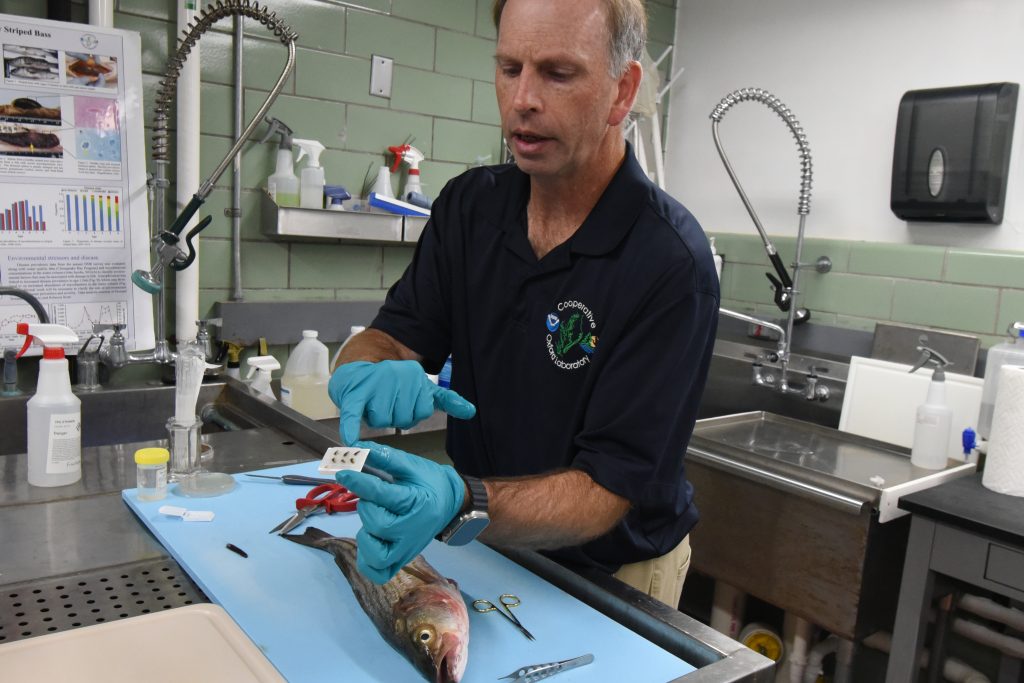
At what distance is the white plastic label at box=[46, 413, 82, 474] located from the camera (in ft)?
4.34

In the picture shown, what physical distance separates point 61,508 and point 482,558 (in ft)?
2.19

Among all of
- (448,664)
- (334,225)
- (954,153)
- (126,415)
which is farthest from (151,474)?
(954,153)

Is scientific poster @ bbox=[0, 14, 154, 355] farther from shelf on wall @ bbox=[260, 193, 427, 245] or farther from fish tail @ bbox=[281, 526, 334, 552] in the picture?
fish tail @ bbox=[281, 526, 334, 552]

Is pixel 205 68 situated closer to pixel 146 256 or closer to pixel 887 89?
pixel 146 256

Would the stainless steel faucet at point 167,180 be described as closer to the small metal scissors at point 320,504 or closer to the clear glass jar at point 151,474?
the clear glass jar at point 151,474

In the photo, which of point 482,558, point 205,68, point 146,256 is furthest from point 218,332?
point 482,558

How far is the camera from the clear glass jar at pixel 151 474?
1.24m

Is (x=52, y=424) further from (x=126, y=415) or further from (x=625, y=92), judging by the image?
(x=625, y=92)

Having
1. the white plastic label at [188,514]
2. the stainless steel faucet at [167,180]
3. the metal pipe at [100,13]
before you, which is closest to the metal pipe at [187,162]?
the stainless steel faucet at [167,180]

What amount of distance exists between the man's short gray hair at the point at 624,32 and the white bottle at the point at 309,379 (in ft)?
4.48

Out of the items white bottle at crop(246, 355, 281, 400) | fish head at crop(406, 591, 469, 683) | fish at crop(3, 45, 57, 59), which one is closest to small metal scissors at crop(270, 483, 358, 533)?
fish head at crop(406, 591, 469, 683)

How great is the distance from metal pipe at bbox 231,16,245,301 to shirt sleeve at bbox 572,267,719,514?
1.54 m

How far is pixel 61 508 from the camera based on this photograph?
124 centimetres

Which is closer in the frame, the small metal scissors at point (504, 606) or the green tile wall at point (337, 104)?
the small metal scissors at point (504, 606)
